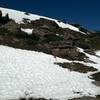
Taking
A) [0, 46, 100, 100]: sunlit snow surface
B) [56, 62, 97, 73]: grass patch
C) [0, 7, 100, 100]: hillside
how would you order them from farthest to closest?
[56, 62, 97, 73]: grass patch
[0, 7, 100, 100]: hillside
[0, 46, 100, 100]: sunlit snow surface

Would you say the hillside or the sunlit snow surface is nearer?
the sunlit snow surface

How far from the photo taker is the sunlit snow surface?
1822 centimetres

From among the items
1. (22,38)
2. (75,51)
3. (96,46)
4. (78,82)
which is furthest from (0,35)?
(96,46)

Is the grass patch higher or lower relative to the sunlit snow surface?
higher

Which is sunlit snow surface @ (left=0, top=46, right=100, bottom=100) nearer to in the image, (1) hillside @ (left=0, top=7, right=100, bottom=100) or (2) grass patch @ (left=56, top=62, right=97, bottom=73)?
(1) hillside @ (left=0, top=7, right=100, bottom=100)

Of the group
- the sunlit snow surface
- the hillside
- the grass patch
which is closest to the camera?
the sunlit snow surface

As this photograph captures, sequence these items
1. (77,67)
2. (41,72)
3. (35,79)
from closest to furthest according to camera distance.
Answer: (35,79) → (41,72) → (77,67)

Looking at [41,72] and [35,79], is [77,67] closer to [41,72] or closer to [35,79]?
[41,72]

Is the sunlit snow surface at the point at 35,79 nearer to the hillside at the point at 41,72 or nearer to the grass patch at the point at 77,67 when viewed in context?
the hillside at the point at 41,72

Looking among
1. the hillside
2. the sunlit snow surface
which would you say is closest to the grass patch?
the hillside

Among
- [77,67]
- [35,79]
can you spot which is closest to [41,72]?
[35,79]

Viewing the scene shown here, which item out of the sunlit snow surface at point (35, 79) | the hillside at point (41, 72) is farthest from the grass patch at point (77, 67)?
the sunlit snow surface at point (35, 79)

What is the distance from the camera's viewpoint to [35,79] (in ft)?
72.5

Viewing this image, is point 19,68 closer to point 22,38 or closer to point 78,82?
point 78,82
